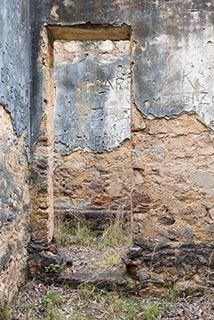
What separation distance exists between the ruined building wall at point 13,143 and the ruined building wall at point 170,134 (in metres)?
0.62

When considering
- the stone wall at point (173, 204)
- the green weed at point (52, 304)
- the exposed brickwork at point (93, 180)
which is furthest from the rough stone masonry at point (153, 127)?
the exposed brickwork at point (93, 180)

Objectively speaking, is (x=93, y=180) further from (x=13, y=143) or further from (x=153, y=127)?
(x=13, y=143)

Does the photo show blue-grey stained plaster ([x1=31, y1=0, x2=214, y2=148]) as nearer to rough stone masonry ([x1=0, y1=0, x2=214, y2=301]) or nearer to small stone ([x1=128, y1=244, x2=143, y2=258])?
rough stone masonry ([x1=0, y1=0, x2=214, y2=301])

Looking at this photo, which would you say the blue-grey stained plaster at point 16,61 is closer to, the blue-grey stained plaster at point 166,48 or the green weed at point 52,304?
the blue-grey stained plaster at point 166,48

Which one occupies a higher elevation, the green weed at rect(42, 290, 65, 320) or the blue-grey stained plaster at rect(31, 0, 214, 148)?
the blue-grey stained plaster at rect(31, 0, 214, 148)

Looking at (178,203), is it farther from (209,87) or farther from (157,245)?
(209,87)

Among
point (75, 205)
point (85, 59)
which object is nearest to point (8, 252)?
point (75, 205)

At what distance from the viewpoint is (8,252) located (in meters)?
3.28

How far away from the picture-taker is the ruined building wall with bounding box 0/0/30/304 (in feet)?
10.4

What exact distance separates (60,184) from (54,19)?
9.40ft

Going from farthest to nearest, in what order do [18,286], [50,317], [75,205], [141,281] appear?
[75,205], [141,281], [18,286], [50,317]

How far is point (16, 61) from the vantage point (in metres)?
3.54

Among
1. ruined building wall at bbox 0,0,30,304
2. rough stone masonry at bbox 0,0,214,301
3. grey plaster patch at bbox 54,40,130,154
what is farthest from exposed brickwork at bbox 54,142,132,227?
ruined building wall at bbox 0,0,30,304

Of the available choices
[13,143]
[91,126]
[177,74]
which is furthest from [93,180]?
[13,143]
